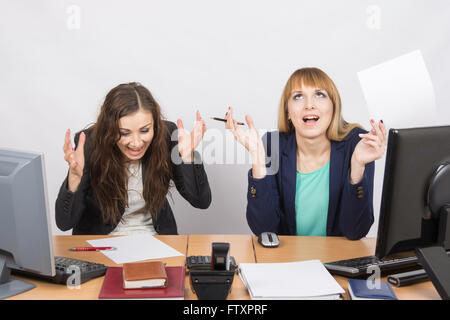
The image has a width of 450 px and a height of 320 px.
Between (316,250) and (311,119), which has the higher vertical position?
(311,119)

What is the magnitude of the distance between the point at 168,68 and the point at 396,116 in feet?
5.08

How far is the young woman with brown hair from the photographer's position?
2072 millimetres

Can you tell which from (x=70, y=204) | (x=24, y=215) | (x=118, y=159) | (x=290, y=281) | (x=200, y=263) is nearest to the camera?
(x=24, y=215)

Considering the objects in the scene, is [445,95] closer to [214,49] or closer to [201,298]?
[214,49]

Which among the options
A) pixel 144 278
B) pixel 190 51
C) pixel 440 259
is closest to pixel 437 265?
pixel 440 259

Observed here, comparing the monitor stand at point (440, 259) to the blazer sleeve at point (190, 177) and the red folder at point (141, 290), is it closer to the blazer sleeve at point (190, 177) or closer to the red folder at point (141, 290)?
the red folder at point (141, 290)

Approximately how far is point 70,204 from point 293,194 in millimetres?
948

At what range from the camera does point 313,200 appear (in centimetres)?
208

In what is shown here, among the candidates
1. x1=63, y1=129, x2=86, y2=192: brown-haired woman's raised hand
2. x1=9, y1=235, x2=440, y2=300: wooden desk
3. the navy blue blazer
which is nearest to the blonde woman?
the navy blue blazer

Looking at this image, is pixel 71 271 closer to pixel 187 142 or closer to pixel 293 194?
pixel 187 142

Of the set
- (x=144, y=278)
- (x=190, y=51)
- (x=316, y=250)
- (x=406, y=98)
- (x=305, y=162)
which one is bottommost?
(x=316, y=250)

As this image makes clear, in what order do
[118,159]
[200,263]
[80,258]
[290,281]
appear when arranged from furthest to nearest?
[118,159], [80,258], [200,263], [290,281]

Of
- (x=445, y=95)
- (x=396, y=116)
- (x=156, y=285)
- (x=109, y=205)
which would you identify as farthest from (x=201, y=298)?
(x=445, y=95)

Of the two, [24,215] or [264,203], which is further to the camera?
[264,203]
